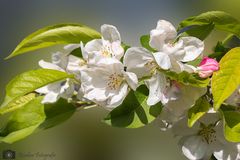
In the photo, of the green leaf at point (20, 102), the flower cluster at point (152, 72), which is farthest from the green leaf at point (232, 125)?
the green leaf at point (20, 102)

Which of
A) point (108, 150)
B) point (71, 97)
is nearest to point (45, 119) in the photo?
point (71, 97)

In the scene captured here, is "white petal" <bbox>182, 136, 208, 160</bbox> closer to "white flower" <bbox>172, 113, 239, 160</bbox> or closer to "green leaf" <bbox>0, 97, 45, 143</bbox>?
"white flower" <bbox>172, 113, 239, 160</bbox>

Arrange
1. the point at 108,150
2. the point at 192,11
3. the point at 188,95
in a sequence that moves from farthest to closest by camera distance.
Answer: the point at 192,11 → the point at 108,150 → the point at 188,95

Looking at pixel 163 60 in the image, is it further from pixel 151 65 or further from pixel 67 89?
pixel 67 89

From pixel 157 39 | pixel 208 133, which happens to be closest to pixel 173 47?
pixel 157 39

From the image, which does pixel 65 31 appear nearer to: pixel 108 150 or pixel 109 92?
pixel 109 92

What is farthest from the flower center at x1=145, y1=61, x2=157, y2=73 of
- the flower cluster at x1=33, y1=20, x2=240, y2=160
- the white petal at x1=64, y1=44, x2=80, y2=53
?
the white petal at x1=64, y1=44, x2=80, y2=53

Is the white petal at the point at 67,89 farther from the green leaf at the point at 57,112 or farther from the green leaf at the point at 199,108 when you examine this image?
the green leaf at the point at 199,108
